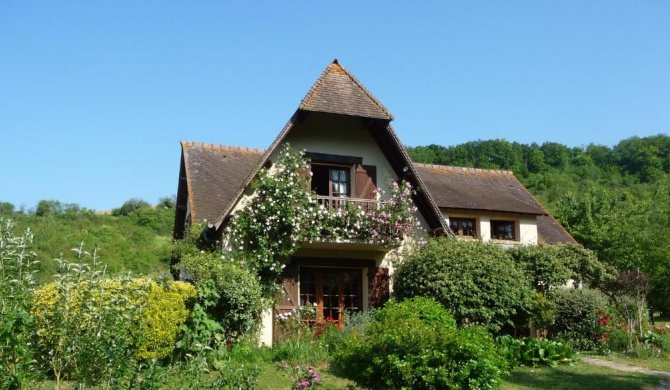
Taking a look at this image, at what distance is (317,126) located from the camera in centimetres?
1745

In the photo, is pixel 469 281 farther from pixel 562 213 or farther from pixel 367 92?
pixel 562 213

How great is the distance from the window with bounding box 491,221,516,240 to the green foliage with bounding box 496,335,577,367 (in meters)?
9.98

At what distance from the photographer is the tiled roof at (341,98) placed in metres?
16.5

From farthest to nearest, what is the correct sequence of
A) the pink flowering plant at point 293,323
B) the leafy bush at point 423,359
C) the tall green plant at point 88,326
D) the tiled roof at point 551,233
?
the tiled roof at point 551,233, the pink flowering plant at point 293,323, the leafy bush at point 423,359, the tall green plant at point 88,326

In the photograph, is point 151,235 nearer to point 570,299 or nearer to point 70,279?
point 570,299

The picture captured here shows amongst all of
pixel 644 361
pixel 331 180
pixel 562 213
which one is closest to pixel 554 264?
pixel 644 361

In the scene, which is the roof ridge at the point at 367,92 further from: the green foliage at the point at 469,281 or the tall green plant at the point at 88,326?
the tall green plant at the point at 88,326

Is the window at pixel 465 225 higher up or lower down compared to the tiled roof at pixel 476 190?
lower down

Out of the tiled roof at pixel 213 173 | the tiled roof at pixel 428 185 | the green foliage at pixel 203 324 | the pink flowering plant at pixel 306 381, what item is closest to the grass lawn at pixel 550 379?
the pink flowering plant at pixel 306 381

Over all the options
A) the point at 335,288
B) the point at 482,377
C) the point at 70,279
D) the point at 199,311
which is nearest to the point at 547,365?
the point at 482,377

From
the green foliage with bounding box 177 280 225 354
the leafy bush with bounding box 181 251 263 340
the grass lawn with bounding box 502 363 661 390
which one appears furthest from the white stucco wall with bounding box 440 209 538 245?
the green foliage with bounding box 177 280 225 354

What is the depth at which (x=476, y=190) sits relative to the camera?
948 inches

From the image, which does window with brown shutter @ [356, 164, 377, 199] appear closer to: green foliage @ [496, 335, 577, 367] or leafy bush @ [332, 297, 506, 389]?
green foliage @ [496, 335, 577, 367]

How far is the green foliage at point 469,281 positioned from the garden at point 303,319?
Answer: 0.03 metres
